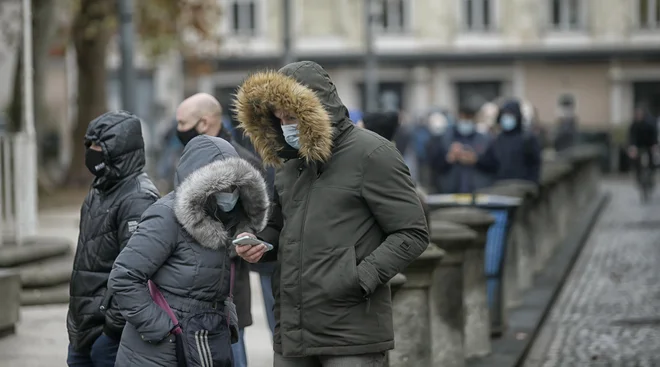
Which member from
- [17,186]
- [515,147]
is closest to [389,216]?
[17,186]

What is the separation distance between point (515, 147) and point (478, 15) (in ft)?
120

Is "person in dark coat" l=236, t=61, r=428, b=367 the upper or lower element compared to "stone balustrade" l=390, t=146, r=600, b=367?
upper

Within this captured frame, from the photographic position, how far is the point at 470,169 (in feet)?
54.9

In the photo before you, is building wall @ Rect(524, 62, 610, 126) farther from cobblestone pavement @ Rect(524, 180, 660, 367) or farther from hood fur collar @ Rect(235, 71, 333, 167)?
hood fur collar @ Rect(235, 71, 333, 167)

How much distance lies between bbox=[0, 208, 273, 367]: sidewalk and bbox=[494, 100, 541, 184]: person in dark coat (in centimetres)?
494

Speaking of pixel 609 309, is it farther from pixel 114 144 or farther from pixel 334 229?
pixel 334 229

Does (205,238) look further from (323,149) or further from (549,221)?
(549,221)

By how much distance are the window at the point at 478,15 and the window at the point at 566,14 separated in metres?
2.19

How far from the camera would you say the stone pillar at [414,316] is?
313 inches

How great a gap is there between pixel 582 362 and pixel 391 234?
5177 mm

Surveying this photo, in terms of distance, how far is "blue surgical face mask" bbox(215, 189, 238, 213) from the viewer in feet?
19.3

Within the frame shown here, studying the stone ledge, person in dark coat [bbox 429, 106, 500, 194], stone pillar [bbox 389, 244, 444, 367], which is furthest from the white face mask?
stone pillar [bbox 389, 244, 444, 367]

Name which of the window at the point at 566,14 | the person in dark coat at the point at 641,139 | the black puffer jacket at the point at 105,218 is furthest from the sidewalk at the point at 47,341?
the window at the point at 566,14

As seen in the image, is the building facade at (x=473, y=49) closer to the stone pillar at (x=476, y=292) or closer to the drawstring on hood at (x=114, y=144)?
the stone pillar at (x=476, y=292)
